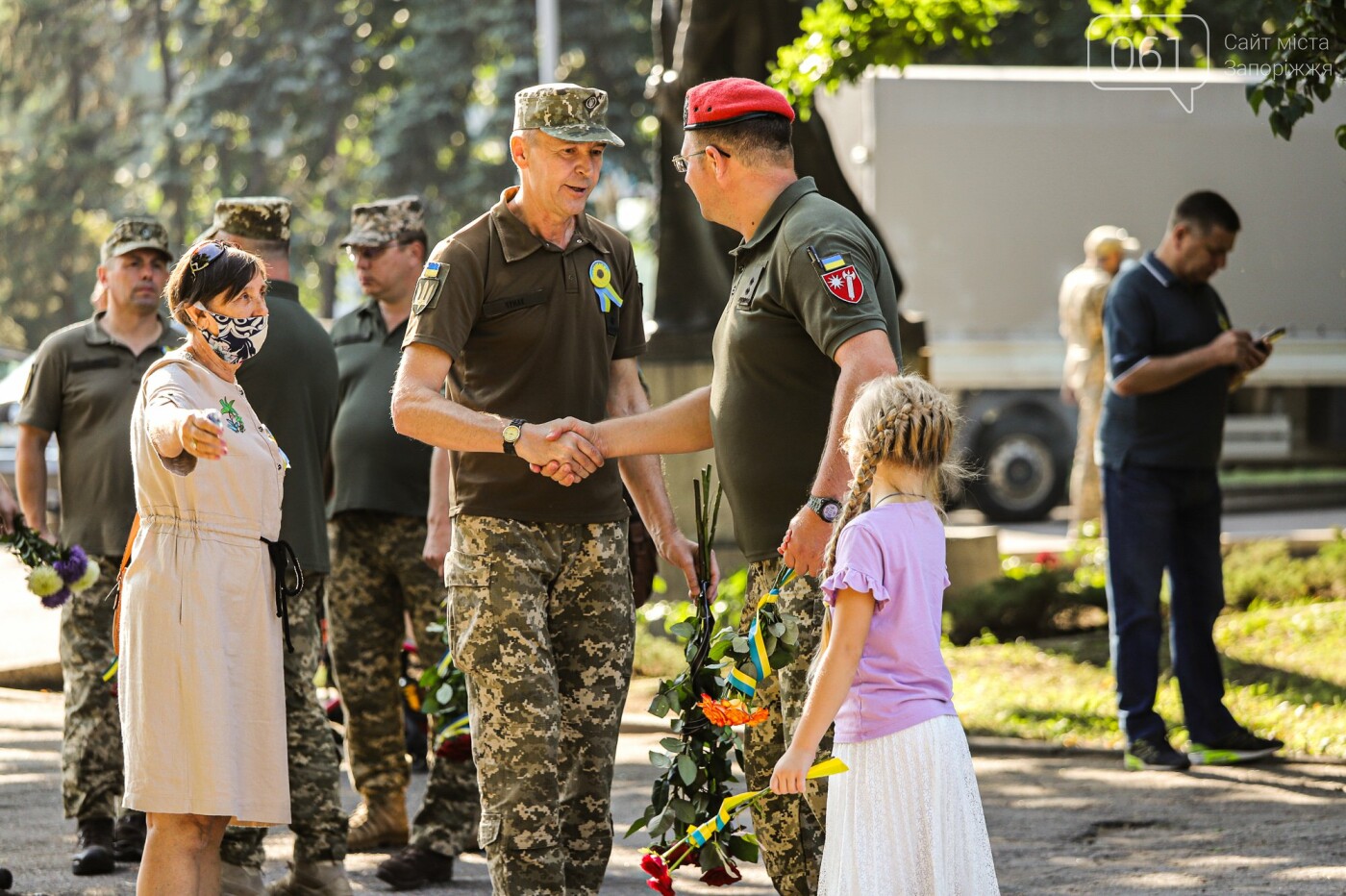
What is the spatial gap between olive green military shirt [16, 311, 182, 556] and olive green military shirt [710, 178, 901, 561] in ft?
9.26

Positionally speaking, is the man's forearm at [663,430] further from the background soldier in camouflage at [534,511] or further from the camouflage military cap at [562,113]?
the camouflage military cap at [562,113]

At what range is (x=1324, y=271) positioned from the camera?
744 inches

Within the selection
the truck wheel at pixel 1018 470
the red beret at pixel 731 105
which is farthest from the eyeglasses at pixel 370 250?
the truck wheel at pixel 1018 470

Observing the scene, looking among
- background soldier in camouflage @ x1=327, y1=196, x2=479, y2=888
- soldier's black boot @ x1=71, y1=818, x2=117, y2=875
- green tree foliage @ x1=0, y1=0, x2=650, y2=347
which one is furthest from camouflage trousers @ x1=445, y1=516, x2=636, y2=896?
green tree foliage @ x1=0, y1=0, x2=650, y2=347

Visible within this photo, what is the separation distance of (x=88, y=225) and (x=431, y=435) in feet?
103

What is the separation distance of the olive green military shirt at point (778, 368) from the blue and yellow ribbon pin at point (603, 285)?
54 centimetres

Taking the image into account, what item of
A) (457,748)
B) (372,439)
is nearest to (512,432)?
(457,748)

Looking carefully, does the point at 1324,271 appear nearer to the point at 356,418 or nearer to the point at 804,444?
the point at 356,418

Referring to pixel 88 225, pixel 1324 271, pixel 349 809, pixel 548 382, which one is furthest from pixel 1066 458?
pixel 88 225

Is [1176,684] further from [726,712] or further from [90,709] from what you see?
[90,709]

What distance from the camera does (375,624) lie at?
655cm

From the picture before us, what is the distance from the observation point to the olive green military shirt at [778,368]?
434cm

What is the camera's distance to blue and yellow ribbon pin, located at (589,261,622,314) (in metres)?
4.96

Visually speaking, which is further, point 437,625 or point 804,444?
point 437,625
